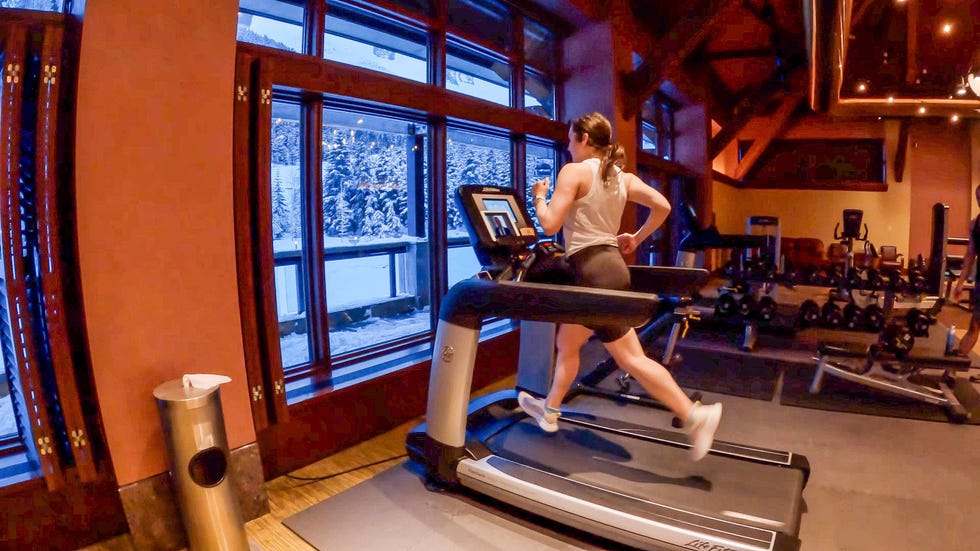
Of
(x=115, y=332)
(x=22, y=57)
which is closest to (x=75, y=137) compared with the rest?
(x=22, y=57)

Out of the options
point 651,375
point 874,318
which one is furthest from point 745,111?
point 651,375

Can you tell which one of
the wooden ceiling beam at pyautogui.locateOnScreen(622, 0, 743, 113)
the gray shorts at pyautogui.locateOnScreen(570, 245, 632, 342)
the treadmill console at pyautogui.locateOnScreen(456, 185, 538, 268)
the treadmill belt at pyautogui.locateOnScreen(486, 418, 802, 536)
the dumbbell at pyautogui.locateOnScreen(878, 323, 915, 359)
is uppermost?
the wooden ceiling beam at pyautogui.locateOnScreen(622, 0, 743, 113)

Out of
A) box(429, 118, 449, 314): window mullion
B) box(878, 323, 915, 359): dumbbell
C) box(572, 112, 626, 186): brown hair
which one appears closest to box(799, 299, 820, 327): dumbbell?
box(878, 323, 915, 359): dumbbell

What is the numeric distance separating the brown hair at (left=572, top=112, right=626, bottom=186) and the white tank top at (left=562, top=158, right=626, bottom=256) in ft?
0.09

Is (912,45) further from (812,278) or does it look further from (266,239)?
(266,239)

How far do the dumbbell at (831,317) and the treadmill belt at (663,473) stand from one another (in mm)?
3172

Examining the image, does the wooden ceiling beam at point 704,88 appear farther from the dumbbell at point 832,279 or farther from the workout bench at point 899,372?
the workout bench at point 899,372

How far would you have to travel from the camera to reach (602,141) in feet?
7.88

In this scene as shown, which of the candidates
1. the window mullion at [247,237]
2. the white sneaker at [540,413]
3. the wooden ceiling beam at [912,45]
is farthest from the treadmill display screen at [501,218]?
the wooden ceiling beam at [912,45]

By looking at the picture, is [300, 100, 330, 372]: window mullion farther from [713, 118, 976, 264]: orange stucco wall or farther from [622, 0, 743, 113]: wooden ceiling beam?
[713, 118, 976, 264]: orange stucco wall

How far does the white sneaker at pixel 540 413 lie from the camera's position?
106 inches

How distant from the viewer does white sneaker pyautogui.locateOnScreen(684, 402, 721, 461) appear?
7.16 feet

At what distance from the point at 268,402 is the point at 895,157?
13.0m

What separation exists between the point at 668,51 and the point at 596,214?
10.9ft
